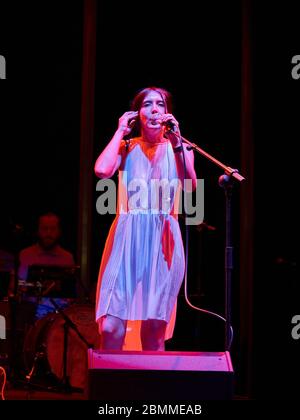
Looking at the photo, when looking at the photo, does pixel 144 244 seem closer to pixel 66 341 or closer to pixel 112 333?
pixel 112 333

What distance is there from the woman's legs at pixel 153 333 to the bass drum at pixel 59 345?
2.26m

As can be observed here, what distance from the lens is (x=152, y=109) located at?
140 inches

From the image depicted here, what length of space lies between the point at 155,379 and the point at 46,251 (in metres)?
3.73

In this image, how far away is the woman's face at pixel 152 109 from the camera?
3.54 metres

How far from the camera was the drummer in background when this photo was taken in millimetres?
6014

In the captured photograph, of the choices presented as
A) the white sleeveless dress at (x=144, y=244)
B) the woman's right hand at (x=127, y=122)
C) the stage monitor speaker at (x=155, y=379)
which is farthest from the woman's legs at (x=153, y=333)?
the woman's right hand at (x=127, y=122)

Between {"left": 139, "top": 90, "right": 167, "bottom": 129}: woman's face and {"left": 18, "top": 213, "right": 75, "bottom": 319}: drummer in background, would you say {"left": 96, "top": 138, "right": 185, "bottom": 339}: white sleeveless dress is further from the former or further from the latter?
{"left": 18, "top": 213, "right": 75, "bottom": 319}: drummer in background

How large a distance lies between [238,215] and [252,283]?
25.3 inches

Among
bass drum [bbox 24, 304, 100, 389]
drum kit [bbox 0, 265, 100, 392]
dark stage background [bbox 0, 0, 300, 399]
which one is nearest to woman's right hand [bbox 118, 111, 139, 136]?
drum kit [bbox 0, 265, 100, 392]

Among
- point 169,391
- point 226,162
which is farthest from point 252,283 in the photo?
point 169,391

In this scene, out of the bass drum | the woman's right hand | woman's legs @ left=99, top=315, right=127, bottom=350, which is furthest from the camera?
the bass drum

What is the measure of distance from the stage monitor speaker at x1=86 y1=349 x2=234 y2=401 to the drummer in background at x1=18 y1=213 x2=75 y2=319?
325 cm

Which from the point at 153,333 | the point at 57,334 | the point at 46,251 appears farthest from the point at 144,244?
the point at 46,251

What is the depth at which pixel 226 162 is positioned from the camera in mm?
6301
